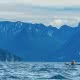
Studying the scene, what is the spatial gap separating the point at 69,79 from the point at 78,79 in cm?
135

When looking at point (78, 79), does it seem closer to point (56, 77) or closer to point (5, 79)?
point (56, 77)

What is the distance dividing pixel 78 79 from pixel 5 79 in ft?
34.7

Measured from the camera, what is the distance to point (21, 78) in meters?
62.8

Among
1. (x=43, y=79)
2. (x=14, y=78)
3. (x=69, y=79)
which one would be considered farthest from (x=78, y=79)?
(x=14, y=78)

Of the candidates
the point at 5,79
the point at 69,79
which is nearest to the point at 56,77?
the point at 69,79

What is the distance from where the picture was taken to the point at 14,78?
6300cm

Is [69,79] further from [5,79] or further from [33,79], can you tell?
[5,79]

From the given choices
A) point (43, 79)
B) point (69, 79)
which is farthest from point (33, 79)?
point (69, 79)

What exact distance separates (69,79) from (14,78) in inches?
307

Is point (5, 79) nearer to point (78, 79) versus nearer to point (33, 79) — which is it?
point (33, 79)

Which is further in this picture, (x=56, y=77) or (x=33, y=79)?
(x=56, y=77)

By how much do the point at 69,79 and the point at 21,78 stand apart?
6808 mm

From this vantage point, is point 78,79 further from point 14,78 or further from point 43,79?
point 14,78

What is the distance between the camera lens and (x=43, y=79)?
62062mm
